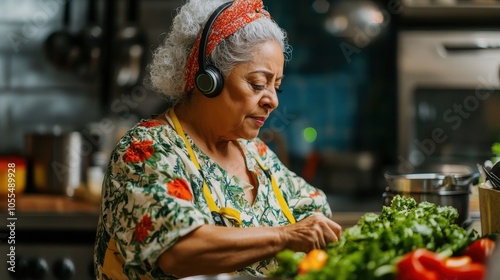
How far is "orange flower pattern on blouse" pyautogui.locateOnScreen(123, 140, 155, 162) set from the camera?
1.81 metres

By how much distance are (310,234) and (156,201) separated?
1.22 feet

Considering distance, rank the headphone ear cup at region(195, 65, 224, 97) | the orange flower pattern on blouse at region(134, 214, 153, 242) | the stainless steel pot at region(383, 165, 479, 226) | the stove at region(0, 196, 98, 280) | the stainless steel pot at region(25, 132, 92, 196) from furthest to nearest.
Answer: the stainless steel pot at region(25, 132, 92, 196) < the stove at region(0, 196, 98, 280) < the stainless steel pot at region(383, 165, 479, 226) < the headphone ear cup at region(195, 65, 224, 97) < the orange flower pattern on blouse at region(134, 214, 153, 242)

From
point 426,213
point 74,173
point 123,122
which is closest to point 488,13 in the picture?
point 123,122

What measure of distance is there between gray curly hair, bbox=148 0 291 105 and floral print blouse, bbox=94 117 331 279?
153 millimetres

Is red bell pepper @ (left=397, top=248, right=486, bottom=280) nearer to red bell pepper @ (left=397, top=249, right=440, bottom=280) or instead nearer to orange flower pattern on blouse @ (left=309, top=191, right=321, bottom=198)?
red bell pepper @ (left=397, top=249, right=440, bottom=280)

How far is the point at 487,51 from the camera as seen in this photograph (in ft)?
14.4

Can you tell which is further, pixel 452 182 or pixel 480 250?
pixel 452 182

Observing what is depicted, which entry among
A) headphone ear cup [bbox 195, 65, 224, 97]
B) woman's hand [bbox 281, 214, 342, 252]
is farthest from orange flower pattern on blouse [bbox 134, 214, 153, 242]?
headphone ear cup [bbox 195, 65, 224, 97]

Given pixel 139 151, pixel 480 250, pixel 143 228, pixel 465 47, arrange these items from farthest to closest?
pixel 465 47 → pixel 139 151 → pixel 143 228 → pixel 480 250

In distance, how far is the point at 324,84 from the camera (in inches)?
184

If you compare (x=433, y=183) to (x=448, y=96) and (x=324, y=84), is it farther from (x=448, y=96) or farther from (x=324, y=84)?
(x=324, y=84)

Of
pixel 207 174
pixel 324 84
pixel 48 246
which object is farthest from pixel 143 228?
pixel 324 84

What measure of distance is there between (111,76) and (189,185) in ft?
9.38

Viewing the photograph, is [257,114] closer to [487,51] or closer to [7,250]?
[7,250]
